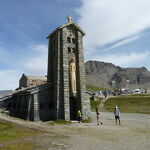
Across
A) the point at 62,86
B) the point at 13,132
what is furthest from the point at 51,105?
the point at 13,132

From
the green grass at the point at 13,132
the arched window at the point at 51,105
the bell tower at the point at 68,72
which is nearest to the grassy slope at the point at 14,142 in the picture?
the green grass at the point at 13,132

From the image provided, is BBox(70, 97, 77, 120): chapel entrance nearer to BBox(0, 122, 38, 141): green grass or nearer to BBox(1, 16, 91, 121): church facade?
BBox(1, 16, 91, 121): church facade

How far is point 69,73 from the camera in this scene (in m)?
30.2

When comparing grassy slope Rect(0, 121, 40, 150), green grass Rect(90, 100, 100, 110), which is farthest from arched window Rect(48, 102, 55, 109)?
green grass Rect(90, 100, 100, 110)

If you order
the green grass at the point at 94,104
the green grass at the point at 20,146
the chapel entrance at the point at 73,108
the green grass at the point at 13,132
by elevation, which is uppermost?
the green grass at the point at 94,104

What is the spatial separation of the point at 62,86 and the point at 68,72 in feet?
7.65

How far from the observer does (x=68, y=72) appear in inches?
1182

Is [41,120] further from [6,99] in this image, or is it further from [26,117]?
[6,99]

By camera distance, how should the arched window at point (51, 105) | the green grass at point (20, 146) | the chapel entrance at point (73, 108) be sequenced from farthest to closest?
the chapel entrance at point (73, 108), the arched window at point (51, 105), the green grass at point (20, 146)

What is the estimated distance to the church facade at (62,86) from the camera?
94.6ft

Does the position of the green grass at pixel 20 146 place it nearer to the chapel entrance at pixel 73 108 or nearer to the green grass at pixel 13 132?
the green grass at pixel 13 132

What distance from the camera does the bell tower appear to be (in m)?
28.8

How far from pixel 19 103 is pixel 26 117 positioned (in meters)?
7.19

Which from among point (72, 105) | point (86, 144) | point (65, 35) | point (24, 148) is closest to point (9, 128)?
point (24, 148)
